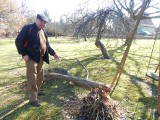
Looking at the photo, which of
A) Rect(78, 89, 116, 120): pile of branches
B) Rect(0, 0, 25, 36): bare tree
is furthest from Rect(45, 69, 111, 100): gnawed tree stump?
Rect(0, 0, 25, 36): bare tree

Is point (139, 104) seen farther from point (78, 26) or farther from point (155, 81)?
point (78, 26)

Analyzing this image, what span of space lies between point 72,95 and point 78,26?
570cm

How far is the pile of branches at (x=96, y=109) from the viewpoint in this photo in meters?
5.19

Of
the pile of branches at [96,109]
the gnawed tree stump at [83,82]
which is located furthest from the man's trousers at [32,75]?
the gnawed tree stump at [83,82]

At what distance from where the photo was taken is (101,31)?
39.6 feet

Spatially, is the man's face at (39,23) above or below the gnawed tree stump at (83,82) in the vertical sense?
above

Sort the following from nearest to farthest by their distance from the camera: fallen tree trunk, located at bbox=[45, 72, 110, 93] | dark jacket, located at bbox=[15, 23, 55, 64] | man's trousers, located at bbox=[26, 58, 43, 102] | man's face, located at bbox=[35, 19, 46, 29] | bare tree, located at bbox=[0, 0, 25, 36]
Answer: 1. dark jacket, located at bbox=[15, 23, 55, 64]
2. man's face, located at bbox=[35, 19, 46, 29]
3. man's trousers, located at bbox=[26, 58, 43, 102]
4. fallen tree trunk, located at bbox=[45, 72, 110, 93]
5. bare tree, located at bbox=[0, 0, 25, 36]

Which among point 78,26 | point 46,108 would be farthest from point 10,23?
point 46,108

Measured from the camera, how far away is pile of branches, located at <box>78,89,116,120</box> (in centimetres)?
519

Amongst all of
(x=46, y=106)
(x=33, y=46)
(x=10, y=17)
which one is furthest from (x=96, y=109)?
(x=10, y=17)

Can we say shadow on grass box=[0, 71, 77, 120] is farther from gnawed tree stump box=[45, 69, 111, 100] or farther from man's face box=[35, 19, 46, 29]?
man's face box=[35, 19, 46, 29]

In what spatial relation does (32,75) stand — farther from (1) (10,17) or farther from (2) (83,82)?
(1) (10,17)

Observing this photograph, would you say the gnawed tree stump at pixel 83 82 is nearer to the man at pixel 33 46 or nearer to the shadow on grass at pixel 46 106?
the shadow on grass at pixel 46 106

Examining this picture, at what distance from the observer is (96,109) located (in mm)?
5254
